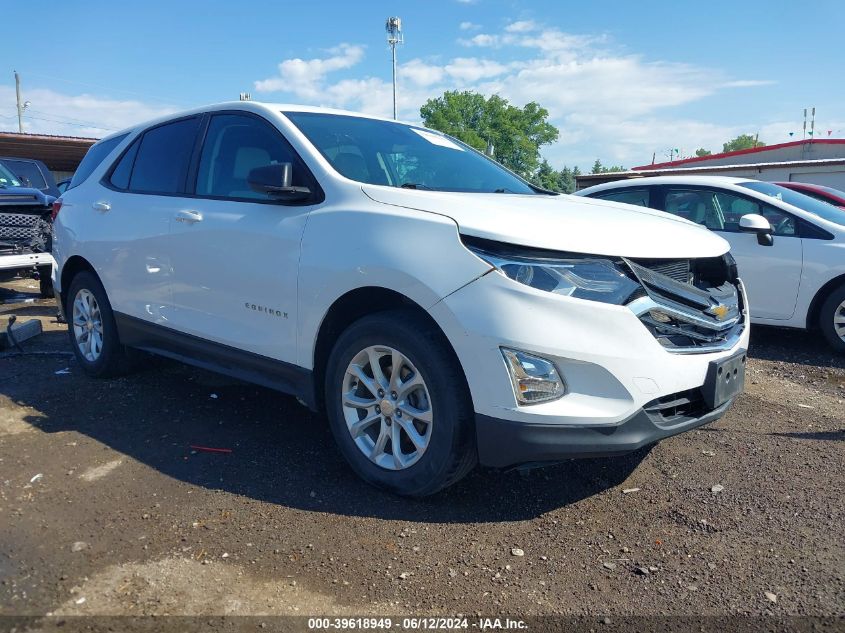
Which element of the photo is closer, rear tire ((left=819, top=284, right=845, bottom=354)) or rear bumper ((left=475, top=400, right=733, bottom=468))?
rear bumper ((left=475, top=400, right=733, bottom=468))

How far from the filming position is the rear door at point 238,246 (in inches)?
143

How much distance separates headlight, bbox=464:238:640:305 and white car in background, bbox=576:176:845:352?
4059 mm

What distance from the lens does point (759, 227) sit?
6.27m

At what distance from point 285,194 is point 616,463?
228 cm

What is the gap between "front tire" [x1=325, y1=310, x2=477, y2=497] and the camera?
2.99m

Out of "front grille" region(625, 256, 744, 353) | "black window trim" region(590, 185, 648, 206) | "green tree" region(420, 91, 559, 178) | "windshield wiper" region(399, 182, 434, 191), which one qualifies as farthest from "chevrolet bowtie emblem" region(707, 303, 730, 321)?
"green tree" region(420, 91, 559, 178)

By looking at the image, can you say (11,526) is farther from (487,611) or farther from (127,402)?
(487,611)

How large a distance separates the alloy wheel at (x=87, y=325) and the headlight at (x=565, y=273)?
11.8ft

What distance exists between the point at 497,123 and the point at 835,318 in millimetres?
72347

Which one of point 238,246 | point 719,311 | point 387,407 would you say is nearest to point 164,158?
point 238,246

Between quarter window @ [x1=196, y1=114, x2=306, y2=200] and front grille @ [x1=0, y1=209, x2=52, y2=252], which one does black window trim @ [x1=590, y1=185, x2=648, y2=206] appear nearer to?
quarter window @ [x1=196, y1=114, x2=306, y2=200]

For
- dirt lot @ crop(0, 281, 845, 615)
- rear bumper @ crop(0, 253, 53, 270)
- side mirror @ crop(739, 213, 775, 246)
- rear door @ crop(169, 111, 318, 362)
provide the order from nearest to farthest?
dirt lot @ crop(0, 281, 845, 615), rear door @ crop(169, 111, 318, 362), side mirror @ crop(739, 213, 775, 246), rear bumper @ crop(0, 253, 53, 270)

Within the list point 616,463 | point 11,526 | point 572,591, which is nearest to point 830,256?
point 616,463

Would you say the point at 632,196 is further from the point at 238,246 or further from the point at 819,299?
the point at 238,246
